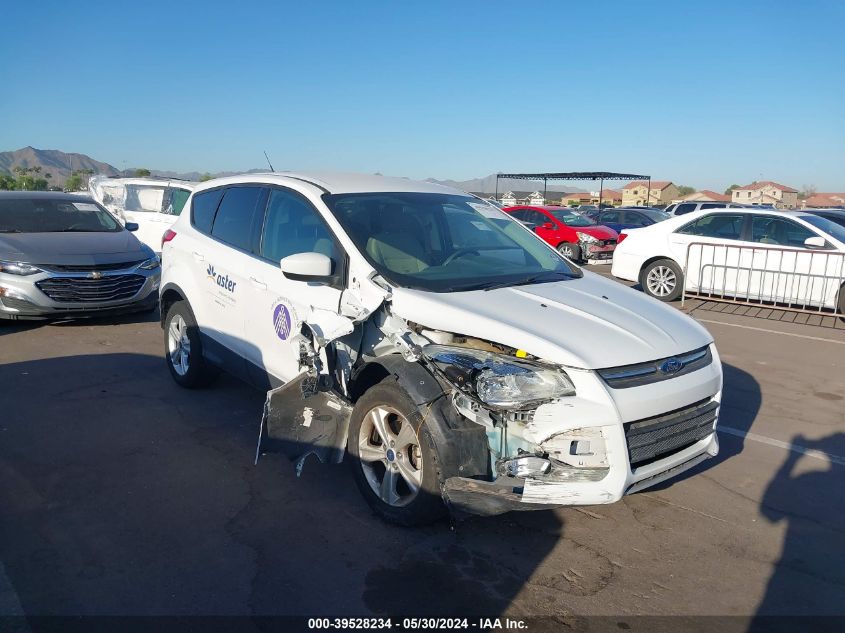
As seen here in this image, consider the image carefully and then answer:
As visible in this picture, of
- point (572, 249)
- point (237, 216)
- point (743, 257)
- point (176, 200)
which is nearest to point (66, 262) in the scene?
point (237, 216)

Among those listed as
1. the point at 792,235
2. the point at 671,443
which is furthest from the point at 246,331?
the point at 792,235

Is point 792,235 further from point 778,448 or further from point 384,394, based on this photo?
point 384,394

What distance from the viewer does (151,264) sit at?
9188 mm

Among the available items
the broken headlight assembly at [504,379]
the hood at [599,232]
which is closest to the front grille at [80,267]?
the broken headlight assembly at [504,379]

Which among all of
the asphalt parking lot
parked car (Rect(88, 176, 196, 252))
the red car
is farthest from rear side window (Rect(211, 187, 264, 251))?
the red car

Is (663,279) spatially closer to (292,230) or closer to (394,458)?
(292,230)

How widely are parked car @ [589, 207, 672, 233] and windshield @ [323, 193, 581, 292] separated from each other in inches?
622

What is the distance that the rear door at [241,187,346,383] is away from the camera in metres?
4.28

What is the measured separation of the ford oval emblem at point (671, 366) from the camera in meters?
3.60

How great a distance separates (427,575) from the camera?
11.0ft

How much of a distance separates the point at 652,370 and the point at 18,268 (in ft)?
24.8

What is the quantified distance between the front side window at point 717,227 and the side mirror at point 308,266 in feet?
30.2

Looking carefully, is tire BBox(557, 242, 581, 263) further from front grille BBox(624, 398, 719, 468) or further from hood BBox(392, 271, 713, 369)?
front grille BBox(624, 398, 719, 468)

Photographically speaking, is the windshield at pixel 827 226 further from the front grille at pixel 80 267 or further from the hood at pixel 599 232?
the front grille at pixel 80 267
